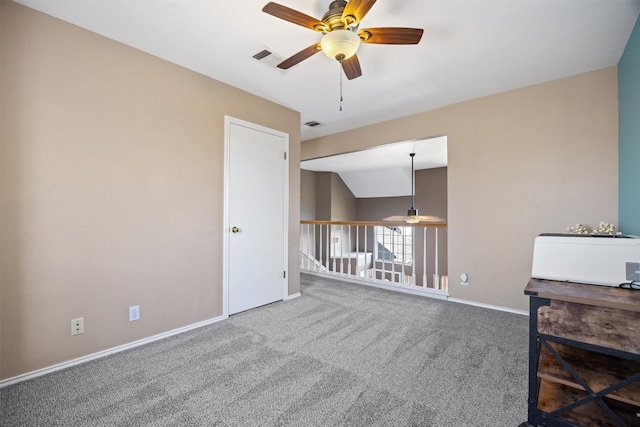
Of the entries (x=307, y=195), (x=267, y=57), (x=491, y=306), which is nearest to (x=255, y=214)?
(x=267, y=57)

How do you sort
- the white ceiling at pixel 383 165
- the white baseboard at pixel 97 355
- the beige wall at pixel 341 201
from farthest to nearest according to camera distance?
the beige wall at pixel 341 201 → the white ceiling at pixel 383 165 → the white baseboard at pixel 97 355

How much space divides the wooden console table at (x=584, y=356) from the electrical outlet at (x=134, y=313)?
2705mm

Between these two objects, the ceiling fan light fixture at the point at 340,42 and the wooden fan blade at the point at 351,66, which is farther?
the wooden fan blade at the point at 351,66

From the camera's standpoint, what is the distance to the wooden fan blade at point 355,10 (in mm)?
1497

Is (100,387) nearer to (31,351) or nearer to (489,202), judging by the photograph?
(31,351)

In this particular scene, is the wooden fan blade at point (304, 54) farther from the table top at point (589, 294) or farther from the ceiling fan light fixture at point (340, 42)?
the table top at point (589, 294)

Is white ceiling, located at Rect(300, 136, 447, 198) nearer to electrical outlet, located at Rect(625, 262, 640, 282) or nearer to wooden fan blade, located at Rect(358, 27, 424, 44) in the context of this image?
wooden fan blade, located at Rect(358, 27, 424, 44)

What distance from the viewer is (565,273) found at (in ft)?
5.44

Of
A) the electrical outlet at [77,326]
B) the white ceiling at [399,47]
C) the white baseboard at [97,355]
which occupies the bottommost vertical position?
the white baseboard at [97,355]

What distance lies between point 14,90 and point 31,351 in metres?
1.73

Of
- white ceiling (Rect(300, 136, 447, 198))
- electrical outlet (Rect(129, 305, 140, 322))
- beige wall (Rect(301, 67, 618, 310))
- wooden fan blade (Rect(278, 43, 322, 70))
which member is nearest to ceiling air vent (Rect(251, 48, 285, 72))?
wooden fan blade (Rect(278, 43, 322, 70))

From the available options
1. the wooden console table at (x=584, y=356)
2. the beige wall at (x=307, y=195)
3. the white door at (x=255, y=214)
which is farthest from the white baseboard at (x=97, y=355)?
the beige wall at (x=307, y=195)

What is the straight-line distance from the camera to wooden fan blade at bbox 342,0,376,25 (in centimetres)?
150

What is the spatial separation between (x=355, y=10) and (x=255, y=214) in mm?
2222
